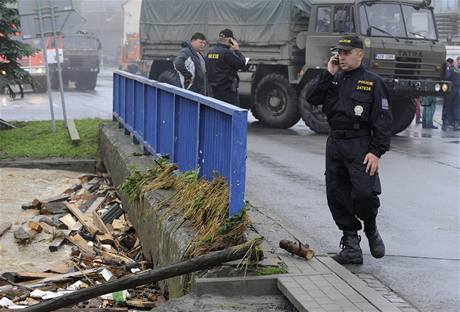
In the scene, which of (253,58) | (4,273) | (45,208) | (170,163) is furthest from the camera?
(253,58)

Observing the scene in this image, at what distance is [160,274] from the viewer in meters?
4.82

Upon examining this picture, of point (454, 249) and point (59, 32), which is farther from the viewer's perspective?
point (59, 32)

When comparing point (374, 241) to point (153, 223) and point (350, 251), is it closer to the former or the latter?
point (350, 251)

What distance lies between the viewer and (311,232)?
6836 millimetres

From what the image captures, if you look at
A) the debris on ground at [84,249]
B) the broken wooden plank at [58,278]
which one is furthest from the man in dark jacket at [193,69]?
the broken wooden plank at [58,278]

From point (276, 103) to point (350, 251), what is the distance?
36.6ft

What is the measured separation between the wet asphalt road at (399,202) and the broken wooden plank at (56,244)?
2.10 meters

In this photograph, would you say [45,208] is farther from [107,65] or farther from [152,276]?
[107,65]

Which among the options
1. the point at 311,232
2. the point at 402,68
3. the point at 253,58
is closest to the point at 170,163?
the point at 311,232

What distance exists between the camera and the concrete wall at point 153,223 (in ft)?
17.2

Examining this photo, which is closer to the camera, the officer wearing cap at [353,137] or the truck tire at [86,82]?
the officer wearing cap at [353,137]

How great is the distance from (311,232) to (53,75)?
1089 inches

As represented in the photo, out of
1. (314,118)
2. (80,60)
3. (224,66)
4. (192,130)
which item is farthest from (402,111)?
(80,60)

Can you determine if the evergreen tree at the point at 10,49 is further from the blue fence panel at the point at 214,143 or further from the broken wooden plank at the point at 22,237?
the blue fence panel at the point at 214,143
